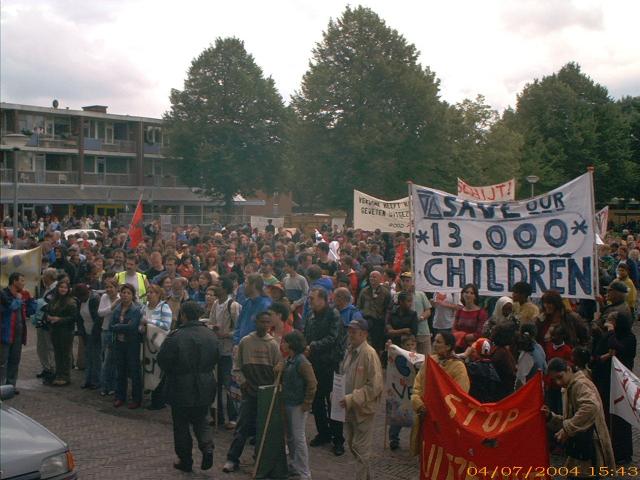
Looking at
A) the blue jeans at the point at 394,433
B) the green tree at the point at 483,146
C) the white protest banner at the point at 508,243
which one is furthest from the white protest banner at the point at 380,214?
the green tree at the point at 483,146

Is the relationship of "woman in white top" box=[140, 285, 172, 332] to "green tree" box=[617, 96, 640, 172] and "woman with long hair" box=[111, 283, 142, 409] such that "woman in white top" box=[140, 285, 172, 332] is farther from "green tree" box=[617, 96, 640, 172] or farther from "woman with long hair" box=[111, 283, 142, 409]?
"green tree" box=[617, 96, 640, 172]

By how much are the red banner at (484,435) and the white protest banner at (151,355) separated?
5.11 m

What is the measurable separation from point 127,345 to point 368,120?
39415mm

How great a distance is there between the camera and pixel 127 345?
11.4 meters

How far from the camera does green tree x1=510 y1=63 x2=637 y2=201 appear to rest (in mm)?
59375

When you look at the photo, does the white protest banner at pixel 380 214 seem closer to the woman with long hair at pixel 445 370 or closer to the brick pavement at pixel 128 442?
the brick pavement at pixel 128 442

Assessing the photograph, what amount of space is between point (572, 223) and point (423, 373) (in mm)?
3040

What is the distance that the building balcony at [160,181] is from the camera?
231ft

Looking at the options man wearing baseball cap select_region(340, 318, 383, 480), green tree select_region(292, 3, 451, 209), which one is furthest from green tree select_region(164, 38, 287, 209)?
man wearing baseball cap select_region(340, 318, 383, 480)

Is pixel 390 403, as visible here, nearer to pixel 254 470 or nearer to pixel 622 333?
pixel 254 470

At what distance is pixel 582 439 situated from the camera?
6902 mm

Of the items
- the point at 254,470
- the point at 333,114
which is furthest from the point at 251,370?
the point at 333,114

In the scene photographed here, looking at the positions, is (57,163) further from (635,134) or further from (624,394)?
(624,394)

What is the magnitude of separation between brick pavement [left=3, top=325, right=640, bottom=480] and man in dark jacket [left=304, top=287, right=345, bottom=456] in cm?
21
